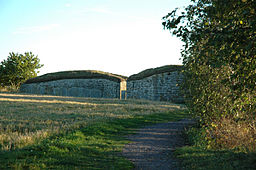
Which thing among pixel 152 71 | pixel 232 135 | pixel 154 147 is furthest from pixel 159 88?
pixel 232 135

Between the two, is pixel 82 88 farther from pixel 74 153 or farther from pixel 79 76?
pixel 74 153

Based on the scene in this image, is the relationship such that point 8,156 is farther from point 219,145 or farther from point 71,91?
point 71,91

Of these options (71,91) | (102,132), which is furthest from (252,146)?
(71,91)

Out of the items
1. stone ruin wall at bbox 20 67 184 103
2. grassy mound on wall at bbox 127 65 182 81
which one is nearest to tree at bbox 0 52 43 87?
stone ruin wall at bbox 20 67 184 103

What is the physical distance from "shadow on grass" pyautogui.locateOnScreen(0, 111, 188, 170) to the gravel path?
0.44 metres

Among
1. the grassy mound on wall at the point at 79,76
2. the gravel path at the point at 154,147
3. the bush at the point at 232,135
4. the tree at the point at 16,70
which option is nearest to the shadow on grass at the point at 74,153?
the gravel path at the point at 154,147

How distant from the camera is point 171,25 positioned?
19.2 feet

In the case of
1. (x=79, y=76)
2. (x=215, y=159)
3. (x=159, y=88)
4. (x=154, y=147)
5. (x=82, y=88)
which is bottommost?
(x=154, y=147)

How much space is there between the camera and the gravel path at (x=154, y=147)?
25.7 feet

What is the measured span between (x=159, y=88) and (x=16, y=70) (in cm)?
3600

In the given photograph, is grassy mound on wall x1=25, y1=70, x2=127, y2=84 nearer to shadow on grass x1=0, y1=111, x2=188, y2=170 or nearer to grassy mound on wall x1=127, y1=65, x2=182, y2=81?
grassy mound on wall x1=127, y1=65, x2=182, y2=81

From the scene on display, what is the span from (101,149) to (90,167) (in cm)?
207

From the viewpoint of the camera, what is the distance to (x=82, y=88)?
Result: 1567 inches

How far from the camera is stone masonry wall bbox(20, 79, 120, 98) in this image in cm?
3778
